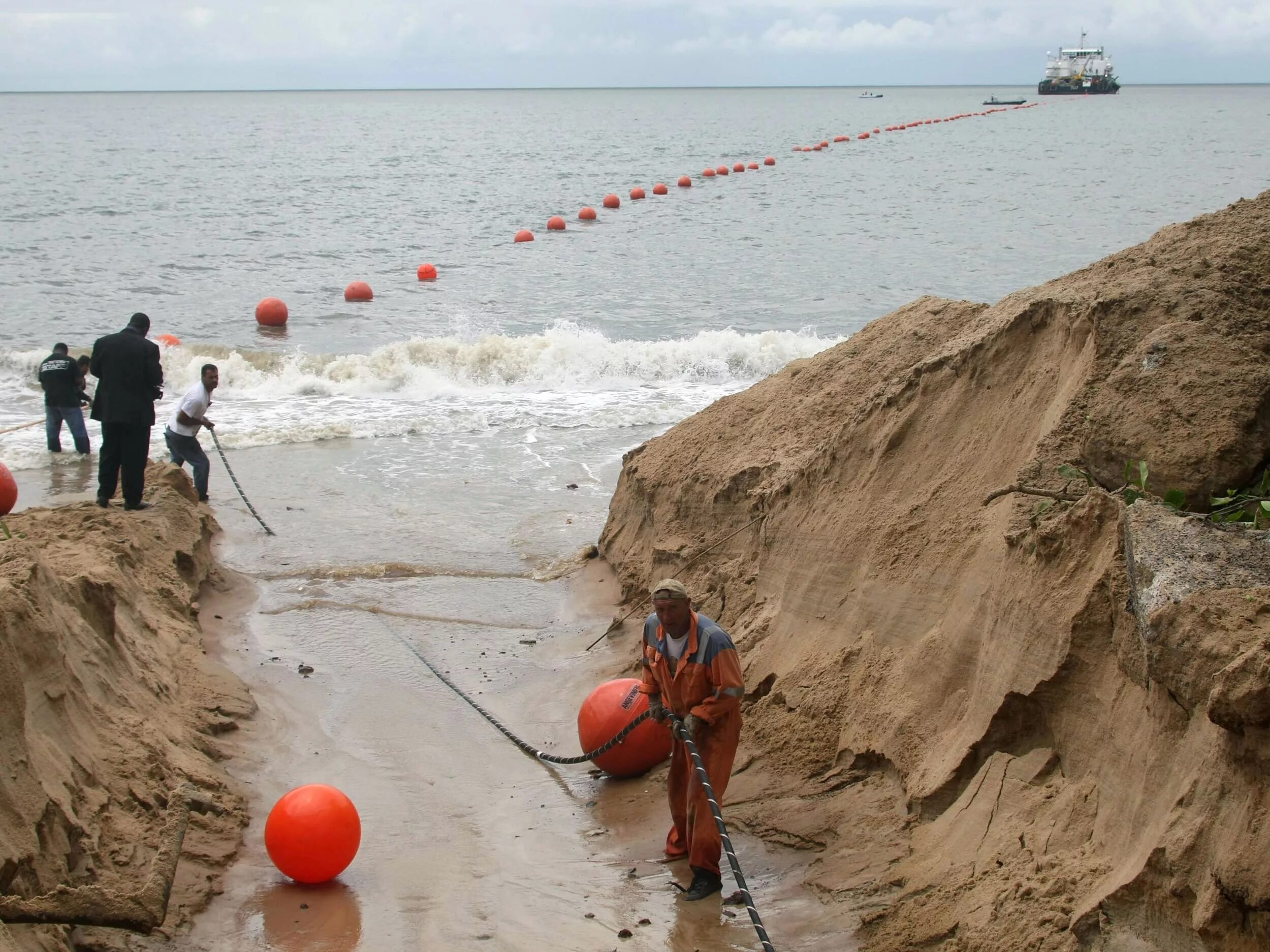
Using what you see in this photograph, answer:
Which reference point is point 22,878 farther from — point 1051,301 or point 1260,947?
point 1051,301

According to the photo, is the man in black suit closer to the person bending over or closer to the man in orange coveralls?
the person bending over

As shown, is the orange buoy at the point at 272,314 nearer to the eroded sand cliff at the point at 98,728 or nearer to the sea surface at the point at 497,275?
the sea surface at the point at 497,275

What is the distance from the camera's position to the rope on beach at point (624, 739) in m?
5.22

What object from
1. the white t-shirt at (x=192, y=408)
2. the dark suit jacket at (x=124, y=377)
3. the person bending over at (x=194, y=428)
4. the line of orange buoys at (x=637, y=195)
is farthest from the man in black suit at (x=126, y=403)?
the line of orange buoys at (x=637, y=195)

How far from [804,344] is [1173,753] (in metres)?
19.1

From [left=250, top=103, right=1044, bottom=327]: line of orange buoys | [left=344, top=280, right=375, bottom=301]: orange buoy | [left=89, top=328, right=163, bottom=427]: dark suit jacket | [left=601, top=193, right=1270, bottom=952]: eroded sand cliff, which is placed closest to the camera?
[left=601, top=193, right=1270, bottom=952]: eroded sand cliff

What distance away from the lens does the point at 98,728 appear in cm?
616

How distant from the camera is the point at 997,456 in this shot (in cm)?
657

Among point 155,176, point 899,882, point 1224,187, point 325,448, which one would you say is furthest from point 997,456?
point 155,176

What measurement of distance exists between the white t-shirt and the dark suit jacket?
2078mm

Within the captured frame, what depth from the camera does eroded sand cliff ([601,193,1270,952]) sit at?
4.23 meters

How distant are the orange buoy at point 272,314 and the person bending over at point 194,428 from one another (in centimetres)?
1407

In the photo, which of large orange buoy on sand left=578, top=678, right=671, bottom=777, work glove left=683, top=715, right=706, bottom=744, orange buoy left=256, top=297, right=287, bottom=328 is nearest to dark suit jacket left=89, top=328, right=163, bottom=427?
large orange buoy on sand left=578, top=678, right=671, bottom=777

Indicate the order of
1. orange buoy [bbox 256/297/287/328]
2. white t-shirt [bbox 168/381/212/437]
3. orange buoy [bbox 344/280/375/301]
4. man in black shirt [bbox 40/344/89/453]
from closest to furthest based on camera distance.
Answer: white t-shirt [bbox 168/381/212/437], man in black shirt [bbox 40/344/89/453], orange buoy [bbox 256/297/287/328], orange buoy [bbox 344/280/375/301]
